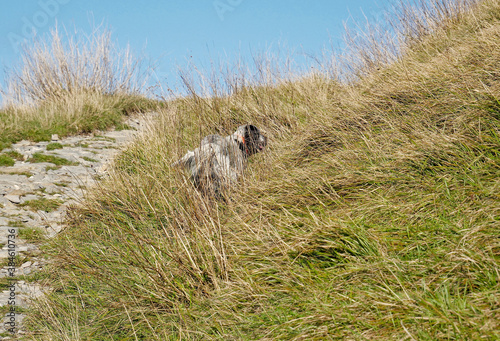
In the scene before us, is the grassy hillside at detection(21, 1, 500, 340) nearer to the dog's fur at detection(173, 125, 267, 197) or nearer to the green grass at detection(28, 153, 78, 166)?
the dog's fur at detection(173, 125, 267, 197)

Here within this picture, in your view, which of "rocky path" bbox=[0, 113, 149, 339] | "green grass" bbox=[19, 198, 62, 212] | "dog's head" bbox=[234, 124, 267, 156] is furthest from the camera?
"green grass" bbox=[19, 198, 62, 212]

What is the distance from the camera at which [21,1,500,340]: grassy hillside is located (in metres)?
1.87

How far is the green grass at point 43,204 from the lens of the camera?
4785 mm

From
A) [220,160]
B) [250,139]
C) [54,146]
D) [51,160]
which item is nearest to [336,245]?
[220,160]

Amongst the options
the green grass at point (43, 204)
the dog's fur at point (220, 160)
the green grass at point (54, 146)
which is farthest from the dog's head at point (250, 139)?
the green grass at point (54, 146)

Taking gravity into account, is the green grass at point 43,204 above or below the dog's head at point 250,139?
above

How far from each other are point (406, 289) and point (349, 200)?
108 centimetres

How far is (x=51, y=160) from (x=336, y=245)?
5.64 meters

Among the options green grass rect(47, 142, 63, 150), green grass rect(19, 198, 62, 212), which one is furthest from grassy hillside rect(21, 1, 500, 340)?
green grass rect(47, 142, 63, 150)

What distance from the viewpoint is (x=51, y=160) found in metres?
6.41

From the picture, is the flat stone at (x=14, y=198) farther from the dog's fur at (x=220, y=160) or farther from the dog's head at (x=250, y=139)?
the dog's head at (x=250, y=139)

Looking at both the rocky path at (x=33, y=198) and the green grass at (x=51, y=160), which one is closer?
the rocky path at (x=33, y=198)

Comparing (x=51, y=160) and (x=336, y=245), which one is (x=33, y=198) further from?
(x=336, y=245)

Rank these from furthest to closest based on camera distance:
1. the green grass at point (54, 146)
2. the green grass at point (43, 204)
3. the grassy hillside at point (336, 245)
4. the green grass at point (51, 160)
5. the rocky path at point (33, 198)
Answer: the green grass at point (54, 146) → the green grass at point (51, 160) → the green grass at point (43, 204) → the rocky path at point (33, 198) → the grassy hillside at point (336, 245)
